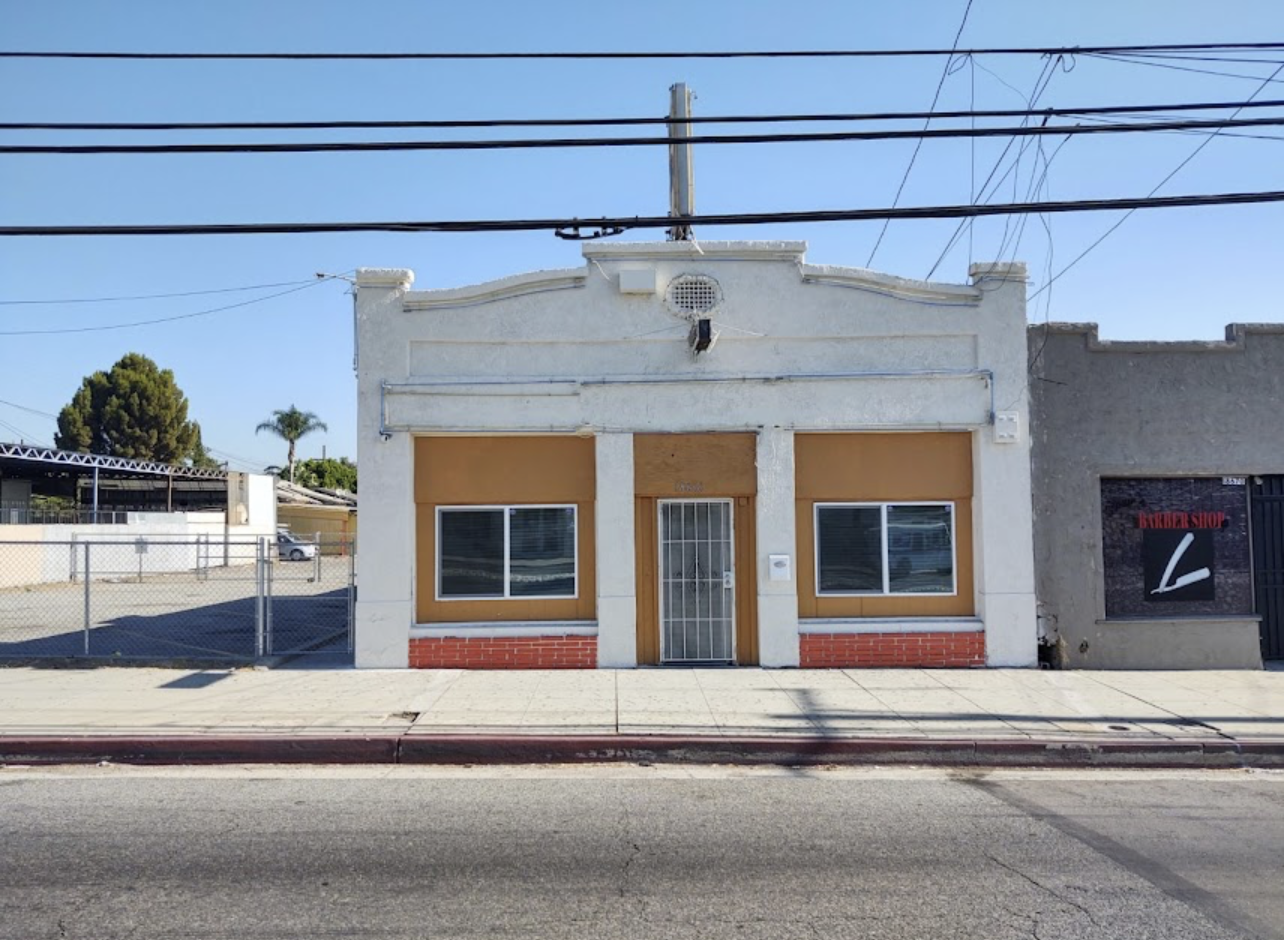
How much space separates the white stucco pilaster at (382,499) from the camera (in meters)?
12.2

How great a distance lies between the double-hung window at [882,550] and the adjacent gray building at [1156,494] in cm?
123

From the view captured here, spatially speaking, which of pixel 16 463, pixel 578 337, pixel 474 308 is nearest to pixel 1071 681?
pixel 578 337

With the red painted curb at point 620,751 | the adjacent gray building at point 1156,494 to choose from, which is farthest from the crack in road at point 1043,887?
the adjacent gray building at point 1156,494

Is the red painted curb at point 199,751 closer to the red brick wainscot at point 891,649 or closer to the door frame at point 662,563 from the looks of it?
the door frame at point 662,563

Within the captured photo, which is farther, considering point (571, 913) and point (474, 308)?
point (474, 308)

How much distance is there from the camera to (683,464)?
12453 mm

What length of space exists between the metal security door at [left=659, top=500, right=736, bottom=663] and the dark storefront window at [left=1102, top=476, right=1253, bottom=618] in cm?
483

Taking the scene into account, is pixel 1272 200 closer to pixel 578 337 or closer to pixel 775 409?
pixel 775 409

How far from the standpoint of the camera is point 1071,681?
11.6 m

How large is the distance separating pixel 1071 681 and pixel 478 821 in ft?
25.3

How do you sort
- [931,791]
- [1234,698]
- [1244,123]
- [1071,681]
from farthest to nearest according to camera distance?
[1071,681]
[1234,698]
[1244,123]
[931,791]

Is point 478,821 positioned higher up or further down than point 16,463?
further down

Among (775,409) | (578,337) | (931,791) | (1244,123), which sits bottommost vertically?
(931,791)

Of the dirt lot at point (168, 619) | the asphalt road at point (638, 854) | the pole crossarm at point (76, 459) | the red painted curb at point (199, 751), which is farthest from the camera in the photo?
the pole crossarm at point (76, 459)
